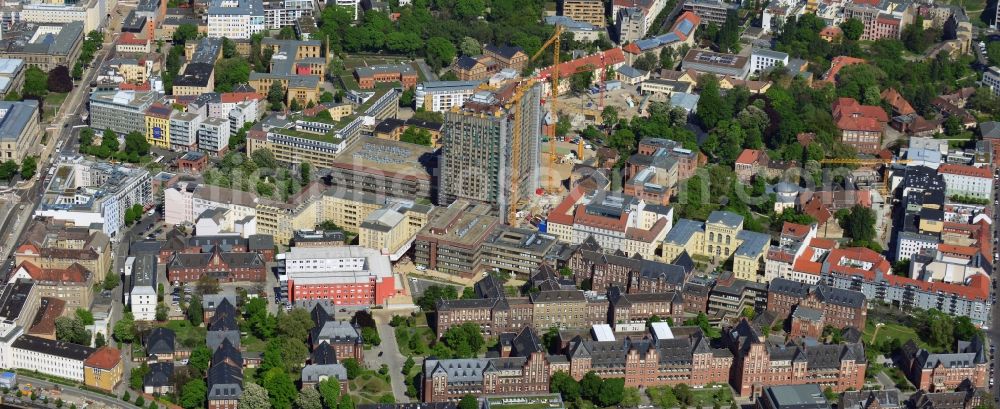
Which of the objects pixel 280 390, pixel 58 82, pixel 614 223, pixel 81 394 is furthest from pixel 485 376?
pixel 58 82

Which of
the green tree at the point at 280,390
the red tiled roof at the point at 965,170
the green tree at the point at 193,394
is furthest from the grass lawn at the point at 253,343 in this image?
the red tiled roof at the point at 965,170

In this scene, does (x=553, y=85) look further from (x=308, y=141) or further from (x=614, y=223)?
(x=614, y=223)

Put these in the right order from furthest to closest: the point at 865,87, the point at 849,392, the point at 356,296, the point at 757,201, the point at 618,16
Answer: the point at 618,16 → the point at 865,87 → the point at 757,201 → the point at 356,296 → the point at 849,392

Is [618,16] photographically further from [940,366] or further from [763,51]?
[940,366]

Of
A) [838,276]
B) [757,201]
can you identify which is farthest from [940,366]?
[757,201]

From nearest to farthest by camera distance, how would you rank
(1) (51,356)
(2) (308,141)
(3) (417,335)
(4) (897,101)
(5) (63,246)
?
(1) (51,356)
(3) (417,335)
(5) (63,246)
(2) (308,141)
(4) (897,101)

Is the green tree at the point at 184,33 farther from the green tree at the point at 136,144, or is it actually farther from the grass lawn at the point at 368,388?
the grass lawn at the point at 368,388
